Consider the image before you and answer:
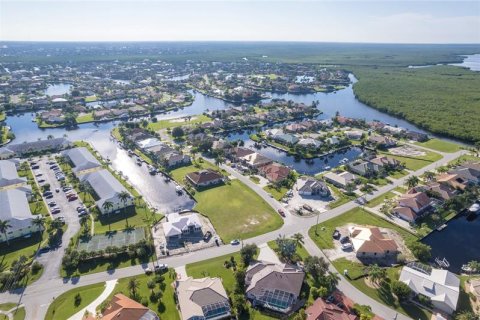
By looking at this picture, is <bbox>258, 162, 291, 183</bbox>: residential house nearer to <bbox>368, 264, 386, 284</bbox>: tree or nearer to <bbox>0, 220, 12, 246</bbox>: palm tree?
<bbox>368, 264, 386, 284</bbox>: tree

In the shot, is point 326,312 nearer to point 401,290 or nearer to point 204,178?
point 401,290

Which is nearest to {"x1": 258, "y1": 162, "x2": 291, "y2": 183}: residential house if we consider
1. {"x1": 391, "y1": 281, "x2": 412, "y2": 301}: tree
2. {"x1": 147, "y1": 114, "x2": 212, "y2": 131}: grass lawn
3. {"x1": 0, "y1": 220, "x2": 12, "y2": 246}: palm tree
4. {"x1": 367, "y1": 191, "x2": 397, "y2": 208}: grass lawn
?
{"x1": 367, "y1": 191, "x2": 397, "y2": 208}: grass lawn

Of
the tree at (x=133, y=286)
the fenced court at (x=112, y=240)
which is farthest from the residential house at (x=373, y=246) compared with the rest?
the fenced court at (x=112, y=240)

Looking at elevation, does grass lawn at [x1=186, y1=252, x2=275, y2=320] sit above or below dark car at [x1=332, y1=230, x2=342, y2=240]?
below

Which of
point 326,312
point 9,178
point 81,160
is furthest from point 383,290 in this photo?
point 9,178

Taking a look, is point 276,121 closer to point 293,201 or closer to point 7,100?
point 293,201

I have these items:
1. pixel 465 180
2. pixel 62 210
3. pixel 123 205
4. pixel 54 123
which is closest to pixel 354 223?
pixel 465 180
